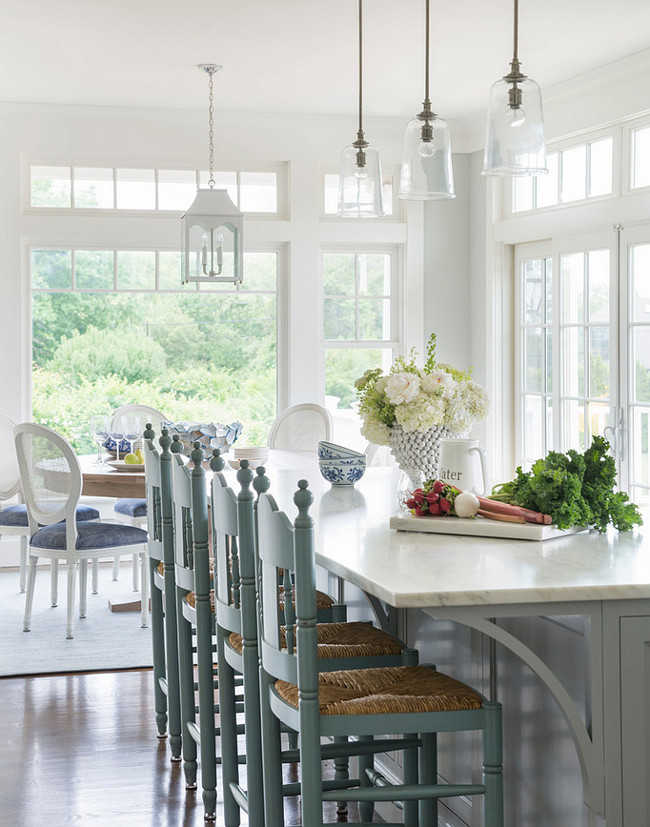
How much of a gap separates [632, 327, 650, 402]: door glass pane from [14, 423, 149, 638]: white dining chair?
8.96 ft

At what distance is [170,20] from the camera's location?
15.5 feet

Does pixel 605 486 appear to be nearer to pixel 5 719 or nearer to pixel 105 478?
pixel 5 719

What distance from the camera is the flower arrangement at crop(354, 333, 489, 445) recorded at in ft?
10.1

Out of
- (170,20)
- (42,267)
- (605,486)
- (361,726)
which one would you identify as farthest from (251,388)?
(361,726)

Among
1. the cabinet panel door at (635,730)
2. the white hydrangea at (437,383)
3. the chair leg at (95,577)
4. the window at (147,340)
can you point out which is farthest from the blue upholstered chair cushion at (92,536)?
the cabinet panel door at (635,730)

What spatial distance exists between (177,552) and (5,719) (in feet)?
4.33

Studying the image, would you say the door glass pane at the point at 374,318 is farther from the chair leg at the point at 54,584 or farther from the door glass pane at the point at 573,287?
the chair leg at the point at 54,584

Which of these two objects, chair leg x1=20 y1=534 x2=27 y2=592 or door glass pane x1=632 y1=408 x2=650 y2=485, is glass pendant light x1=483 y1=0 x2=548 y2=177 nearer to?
door glass pane x1=632 y1=408 x2=650 y2=485

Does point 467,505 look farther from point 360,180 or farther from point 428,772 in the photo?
point 360,180

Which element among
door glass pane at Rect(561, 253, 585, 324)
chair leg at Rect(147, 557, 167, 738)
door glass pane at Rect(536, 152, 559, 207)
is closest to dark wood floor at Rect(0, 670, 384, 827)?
chair leg at Rect(147, 557, 167, 738)

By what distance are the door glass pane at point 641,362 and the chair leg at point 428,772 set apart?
350 centimetres

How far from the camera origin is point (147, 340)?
6.92 m

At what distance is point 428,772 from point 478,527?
59cm

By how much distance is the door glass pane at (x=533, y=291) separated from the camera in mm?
6527
